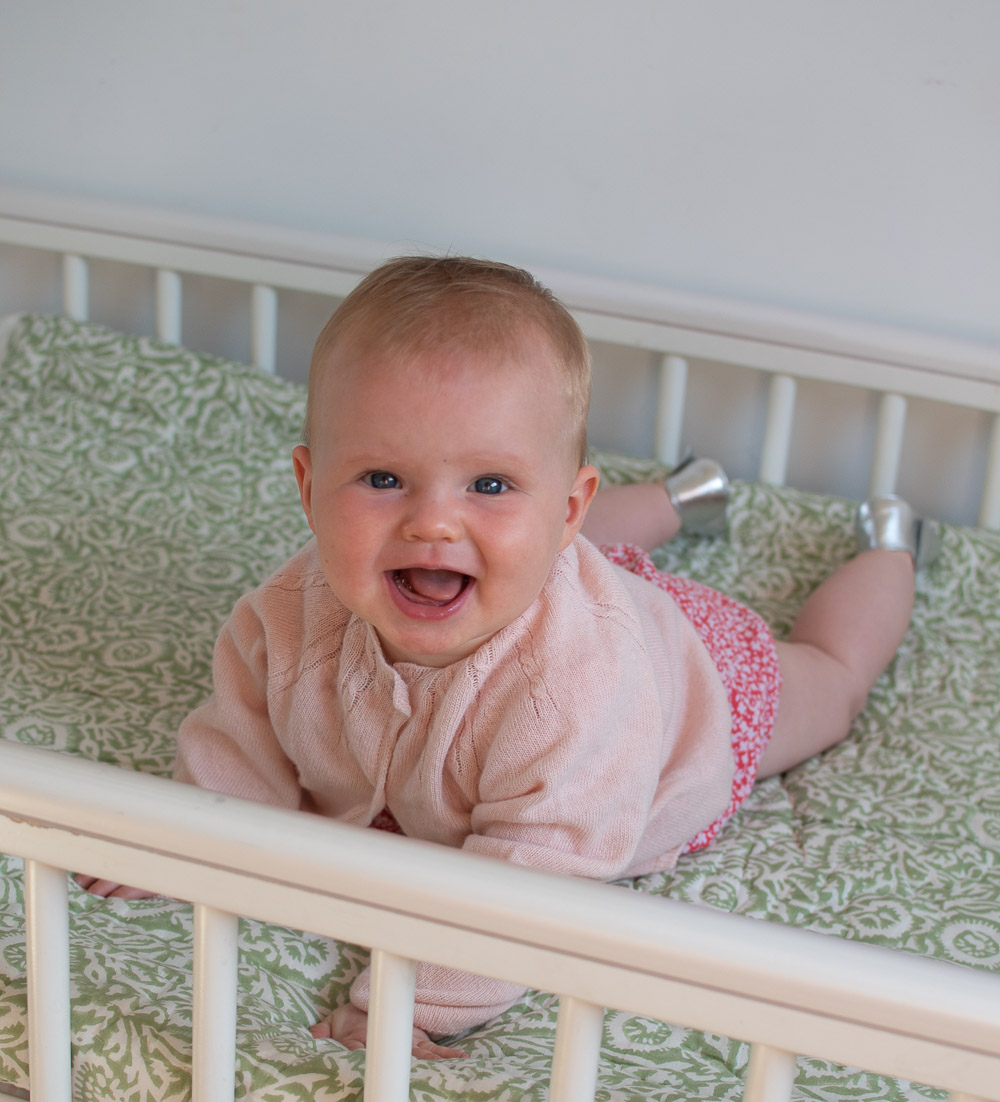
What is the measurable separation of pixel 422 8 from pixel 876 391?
698 mm

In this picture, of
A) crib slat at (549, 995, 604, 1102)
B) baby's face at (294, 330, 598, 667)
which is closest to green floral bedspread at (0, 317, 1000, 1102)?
crib slat at (549, 995, 604, 1102)

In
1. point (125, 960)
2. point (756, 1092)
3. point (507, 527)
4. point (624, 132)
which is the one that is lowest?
point (125, 960)

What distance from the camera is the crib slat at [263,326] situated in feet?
5.12

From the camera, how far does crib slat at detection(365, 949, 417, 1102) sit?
0.54 metres

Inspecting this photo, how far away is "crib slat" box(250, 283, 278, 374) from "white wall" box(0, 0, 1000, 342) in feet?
0.45

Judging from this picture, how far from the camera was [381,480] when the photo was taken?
74 centimetres

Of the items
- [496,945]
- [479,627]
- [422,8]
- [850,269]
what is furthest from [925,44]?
[496,945]

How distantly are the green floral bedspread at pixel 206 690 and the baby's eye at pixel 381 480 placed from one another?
31cm

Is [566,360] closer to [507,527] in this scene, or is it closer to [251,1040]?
[507,527]

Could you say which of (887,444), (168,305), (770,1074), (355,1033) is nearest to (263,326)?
(168,305)

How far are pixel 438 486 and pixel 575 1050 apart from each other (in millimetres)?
319

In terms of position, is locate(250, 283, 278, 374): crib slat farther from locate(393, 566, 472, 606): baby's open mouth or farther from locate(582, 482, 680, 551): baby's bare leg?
locate(393, 566, 472, 606): baby's open mouth

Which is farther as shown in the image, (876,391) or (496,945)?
(876,391)

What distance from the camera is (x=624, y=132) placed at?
148 cm
